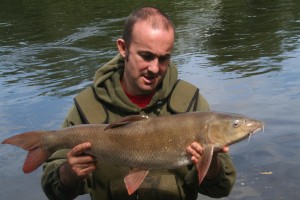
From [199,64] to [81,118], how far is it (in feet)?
33.2

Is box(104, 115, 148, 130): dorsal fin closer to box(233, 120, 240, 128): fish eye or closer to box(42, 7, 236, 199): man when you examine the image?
box(42, 7, 236, 199): man

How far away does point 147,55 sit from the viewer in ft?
14.1

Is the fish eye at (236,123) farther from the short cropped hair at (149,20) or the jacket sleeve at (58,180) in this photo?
the jacket sleeve at (58,180)

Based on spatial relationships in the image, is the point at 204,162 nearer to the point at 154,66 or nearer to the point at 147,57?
the point at 154,66

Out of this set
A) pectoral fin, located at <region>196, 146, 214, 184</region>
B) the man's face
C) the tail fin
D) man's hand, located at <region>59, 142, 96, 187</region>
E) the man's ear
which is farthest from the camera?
the man's ear

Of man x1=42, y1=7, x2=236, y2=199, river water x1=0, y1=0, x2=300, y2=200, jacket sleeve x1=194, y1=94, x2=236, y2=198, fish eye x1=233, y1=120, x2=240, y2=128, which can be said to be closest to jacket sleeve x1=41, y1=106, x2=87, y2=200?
man x1=42, y1=7, x2=236, y2=199

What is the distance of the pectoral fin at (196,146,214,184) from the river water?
10.2 ft

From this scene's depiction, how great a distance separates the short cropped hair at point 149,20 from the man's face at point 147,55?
44mm

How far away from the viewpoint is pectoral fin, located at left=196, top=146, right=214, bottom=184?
12.4 ft

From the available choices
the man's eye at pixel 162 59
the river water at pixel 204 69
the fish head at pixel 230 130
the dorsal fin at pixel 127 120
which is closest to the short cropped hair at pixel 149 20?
the man's eye at pixel 162 59

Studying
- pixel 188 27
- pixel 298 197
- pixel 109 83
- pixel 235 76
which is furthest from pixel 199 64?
pixel 109 83

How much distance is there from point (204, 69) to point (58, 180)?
381 inches

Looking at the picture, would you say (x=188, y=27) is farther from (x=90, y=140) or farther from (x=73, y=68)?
(x=90, y=140)

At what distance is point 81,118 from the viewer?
457 centimetres
